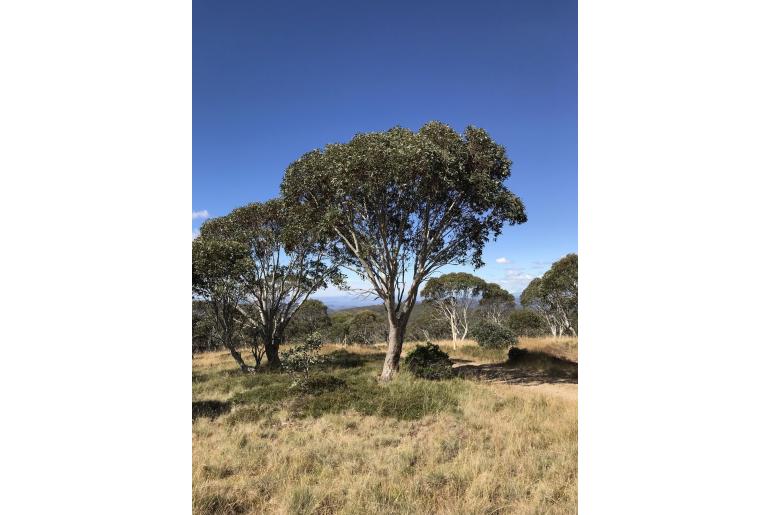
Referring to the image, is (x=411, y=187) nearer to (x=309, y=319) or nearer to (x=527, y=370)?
(x=527, y=370)

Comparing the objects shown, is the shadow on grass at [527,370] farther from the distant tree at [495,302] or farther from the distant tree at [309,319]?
the distant tree at [309,319]

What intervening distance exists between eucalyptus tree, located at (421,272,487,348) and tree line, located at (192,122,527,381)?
14.0 m

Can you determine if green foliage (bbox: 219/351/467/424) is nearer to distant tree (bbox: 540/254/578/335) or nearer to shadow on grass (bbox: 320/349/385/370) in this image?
shadow on grass (bbox: 320/349/385/370)

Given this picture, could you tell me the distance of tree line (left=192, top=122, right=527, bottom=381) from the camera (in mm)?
7684

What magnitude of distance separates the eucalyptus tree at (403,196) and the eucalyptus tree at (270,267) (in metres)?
1.87

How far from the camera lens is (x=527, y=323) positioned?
29.1 meters

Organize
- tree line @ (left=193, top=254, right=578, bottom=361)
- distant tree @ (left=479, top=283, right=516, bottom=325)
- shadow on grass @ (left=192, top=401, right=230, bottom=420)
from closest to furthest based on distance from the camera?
shadow on grass @ (left=192, top=401, right=230, bottom=420), tree line @ (left=193, top=254, right=578, bottom=361), distant tree @ (left=479, top=283, right=516, bottom=325)

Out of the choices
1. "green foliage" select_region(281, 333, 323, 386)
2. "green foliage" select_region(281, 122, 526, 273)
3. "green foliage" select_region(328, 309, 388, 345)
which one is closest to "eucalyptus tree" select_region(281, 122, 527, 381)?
"green foliage" select_region(281, 122, 526, 273)

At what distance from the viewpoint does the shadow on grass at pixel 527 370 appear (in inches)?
→ 383

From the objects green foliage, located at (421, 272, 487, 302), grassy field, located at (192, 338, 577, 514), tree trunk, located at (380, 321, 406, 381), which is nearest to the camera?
grassy field, located at (192, 338, 577, 514)

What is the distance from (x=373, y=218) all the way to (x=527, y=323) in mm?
23999
